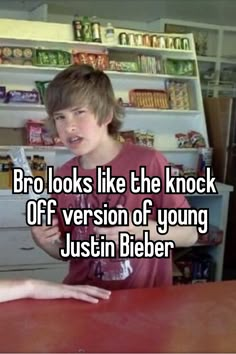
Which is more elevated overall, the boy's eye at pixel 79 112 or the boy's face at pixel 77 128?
the boy's eye at pixel 79 112

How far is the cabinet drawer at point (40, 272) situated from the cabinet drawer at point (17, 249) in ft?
0.16

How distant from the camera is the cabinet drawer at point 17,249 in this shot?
3127mm

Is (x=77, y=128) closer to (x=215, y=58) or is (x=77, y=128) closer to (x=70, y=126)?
(x=70, y=126)

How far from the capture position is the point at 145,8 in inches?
193

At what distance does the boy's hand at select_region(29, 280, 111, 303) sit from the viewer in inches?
46.9

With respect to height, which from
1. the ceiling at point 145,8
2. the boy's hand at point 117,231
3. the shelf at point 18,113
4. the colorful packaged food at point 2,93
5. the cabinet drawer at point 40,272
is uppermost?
the ceiling at point 145,8

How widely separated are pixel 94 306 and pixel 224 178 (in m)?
2.96

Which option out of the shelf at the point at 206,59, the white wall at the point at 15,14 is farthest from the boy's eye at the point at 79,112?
the shelf at the point at 206,59

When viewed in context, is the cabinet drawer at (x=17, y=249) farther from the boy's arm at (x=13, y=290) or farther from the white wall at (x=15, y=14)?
the white wall at (x=15, y=14)

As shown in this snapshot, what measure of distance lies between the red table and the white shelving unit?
6.68ft

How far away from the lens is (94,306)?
3.82 ft

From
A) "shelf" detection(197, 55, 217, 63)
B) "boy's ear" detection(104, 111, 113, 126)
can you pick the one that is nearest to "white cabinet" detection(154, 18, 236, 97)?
"shelf" detection(197, 55, 217, 63)

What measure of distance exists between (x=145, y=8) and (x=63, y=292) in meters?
4.21

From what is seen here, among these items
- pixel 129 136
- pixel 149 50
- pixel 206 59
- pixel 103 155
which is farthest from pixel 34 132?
pixel 206 59
